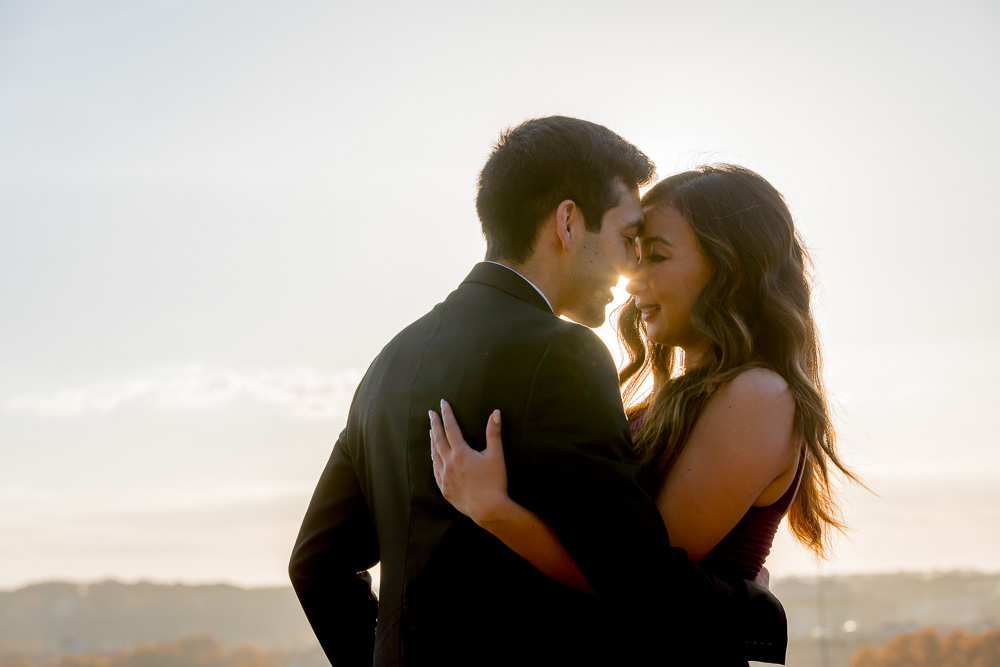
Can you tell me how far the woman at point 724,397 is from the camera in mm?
3525

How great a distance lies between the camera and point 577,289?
369cm

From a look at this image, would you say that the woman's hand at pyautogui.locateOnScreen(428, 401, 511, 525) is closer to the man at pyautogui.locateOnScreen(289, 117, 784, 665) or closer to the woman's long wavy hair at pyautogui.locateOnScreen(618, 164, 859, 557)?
the man at pyautogui.locateOnScreen(289, 117, 784, 665)

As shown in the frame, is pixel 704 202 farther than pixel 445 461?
Yes

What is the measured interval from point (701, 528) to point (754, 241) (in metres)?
1.44

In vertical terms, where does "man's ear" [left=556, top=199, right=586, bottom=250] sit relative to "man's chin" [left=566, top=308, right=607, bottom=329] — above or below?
above

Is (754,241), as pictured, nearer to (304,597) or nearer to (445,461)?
(445,461)

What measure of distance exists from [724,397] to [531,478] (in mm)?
1166

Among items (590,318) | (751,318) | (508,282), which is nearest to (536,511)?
(508,282)

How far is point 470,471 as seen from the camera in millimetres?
2918

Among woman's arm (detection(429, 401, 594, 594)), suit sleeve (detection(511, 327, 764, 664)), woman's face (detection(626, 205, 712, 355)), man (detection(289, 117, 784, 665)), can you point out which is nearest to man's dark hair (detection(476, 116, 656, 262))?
man (detection(289, 117, 784, 665))

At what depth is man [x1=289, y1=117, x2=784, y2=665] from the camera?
289 centimetres

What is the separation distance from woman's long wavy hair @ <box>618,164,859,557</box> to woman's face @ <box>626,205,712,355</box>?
0.04 m

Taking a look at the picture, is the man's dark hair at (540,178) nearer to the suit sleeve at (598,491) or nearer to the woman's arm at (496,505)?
the suit sleeve at (598,491)

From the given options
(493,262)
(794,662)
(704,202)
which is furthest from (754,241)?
(794,662)
